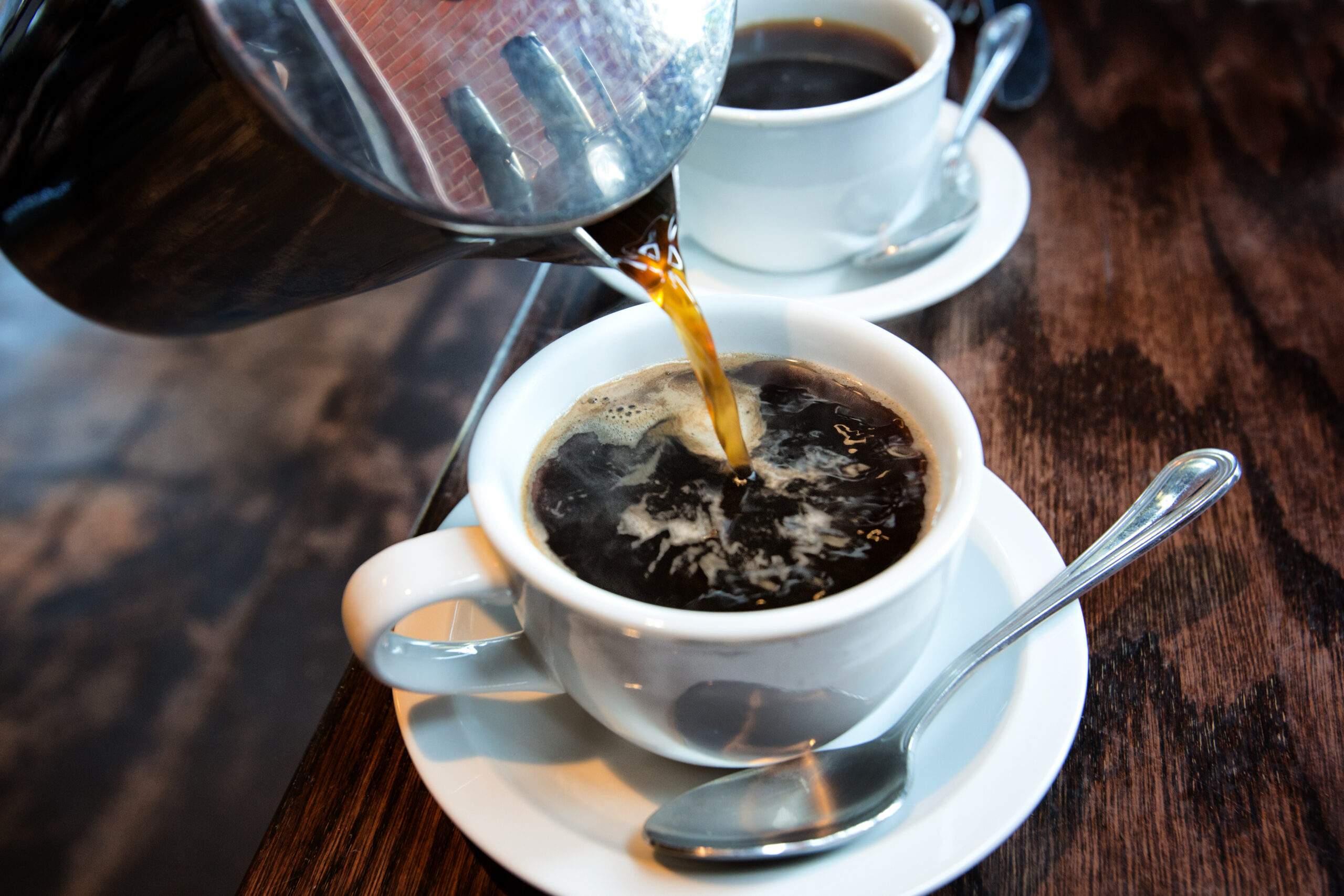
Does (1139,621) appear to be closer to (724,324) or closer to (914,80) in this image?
(724,324)

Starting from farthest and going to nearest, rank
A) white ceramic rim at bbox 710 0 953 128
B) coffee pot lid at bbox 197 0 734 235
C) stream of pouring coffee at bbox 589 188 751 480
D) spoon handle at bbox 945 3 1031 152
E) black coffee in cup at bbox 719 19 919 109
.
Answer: spoon handle at bbox 945 3 1031 152
black coffee in cup at bbox 719 19 919 109
white ceramic rim at bbox 710 0 953 128
stream of pouring coffee at bbox 589 188 751 480
coffee pot lid at bbox 197 0 734 235

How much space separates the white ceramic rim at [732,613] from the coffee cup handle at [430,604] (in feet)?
0.08

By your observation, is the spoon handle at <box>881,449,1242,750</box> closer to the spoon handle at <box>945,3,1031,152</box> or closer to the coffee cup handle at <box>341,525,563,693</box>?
the coffee cup handle at <box>341,525,563,693</box>

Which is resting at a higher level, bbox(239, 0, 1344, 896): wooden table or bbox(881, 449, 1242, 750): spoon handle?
bbox(881, 449, 1242, 750): spoon handle

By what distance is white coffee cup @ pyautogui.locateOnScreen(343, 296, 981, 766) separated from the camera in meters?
0.45

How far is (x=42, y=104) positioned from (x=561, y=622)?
0.39 metres

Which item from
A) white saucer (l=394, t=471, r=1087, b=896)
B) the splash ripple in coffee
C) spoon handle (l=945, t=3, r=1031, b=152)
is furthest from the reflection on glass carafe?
spoon handle (l=945, t=3, r=1031, b=152)

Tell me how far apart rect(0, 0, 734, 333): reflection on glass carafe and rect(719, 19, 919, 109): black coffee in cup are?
459mm

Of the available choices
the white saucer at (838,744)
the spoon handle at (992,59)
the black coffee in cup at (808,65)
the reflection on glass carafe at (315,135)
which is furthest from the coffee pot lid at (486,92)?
the spoon handle at (992,59)

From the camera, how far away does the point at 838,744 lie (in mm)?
566

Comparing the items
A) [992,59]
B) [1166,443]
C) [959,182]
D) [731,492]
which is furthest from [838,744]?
[992,59]

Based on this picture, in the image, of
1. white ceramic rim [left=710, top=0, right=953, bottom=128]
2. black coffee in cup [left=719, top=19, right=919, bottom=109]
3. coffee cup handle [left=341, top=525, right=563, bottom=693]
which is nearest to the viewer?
coffee cup handle [left=341, top=525, right=563, bottom=693]

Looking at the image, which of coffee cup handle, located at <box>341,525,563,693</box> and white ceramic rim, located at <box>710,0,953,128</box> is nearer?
coffee cup handle, located at <box>341,525,563,693</box>

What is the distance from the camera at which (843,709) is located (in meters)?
0.51
